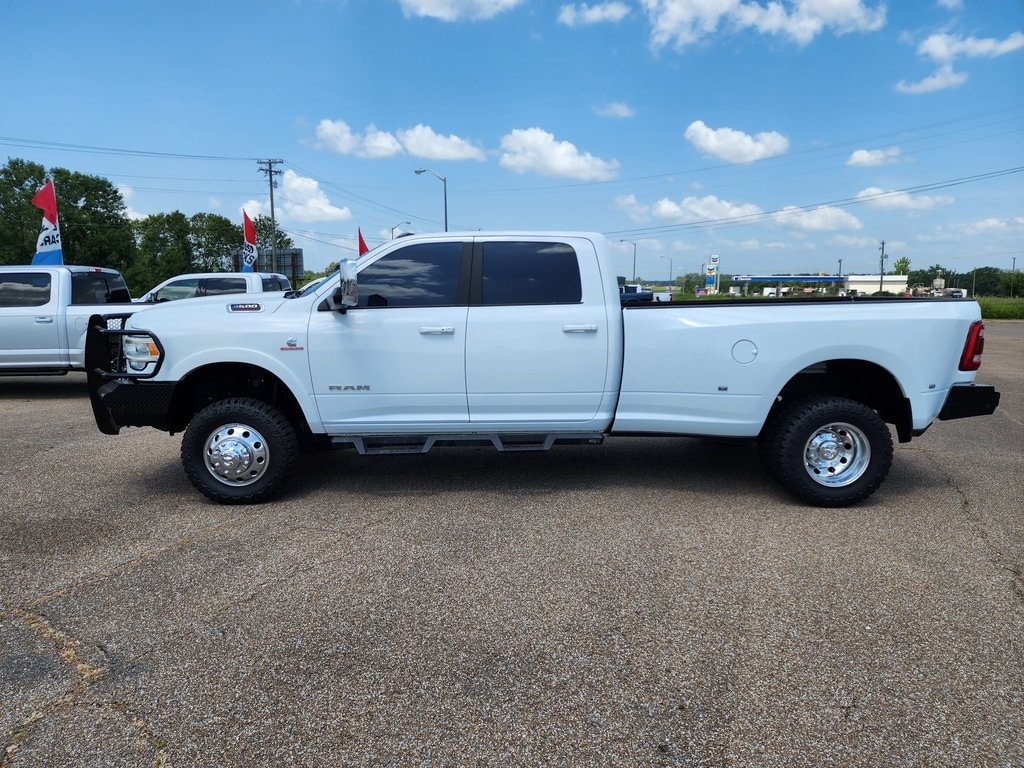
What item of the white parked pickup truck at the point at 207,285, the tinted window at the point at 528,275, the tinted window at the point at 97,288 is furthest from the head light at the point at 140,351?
the white parked pickup truck at the point at 207,285

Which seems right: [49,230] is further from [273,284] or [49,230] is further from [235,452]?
[235,452]

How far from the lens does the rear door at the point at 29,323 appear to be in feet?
34.3

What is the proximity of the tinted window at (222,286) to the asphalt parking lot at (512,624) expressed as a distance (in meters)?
7.48

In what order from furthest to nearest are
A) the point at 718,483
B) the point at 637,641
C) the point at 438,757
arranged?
the point at 718,483 → the point at 637,641 → the point at 438,757

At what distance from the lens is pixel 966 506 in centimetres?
529

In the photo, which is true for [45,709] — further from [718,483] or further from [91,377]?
[718,483]

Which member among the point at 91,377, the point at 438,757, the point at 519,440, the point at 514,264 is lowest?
the point at 438,757

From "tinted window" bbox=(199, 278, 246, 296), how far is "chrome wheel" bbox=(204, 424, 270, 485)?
8.42 metres

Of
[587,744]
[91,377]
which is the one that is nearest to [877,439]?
[587,744]

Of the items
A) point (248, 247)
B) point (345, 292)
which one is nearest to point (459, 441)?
point (345, 292)

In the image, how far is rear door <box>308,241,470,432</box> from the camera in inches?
204

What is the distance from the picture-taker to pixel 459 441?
530 cm

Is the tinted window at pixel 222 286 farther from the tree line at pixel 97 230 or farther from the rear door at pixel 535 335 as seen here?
the tree line at pixel 97 230

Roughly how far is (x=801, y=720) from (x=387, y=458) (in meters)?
4.72
